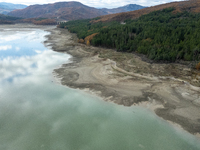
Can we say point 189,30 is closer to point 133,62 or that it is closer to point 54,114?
point 133,62

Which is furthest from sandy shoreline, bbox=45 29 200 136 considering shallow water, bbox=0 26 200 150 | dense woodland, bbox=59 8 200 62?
dense woodland, bbox=59 8 200 62

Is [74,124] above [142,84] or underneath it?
underneath

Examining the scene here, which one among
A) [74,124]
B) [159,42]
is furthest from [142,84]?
[159,42]

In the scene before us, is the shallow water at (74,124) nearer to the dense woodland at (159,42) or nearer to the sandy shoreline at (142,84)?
the sandy shoreline at (142,84)

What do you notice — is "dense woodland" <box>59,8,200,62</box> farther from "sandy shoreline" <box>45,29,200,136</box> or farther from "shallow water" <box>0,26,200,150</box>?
"shallow water" <box>0,26,200,150</box>

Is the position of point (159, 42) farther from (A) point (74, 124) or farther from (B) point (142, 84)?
(A) point (74, 124)

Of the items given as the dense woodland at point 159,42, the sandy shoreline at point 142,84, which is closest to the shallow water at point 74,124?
the sandy shoreline at point 142,84
